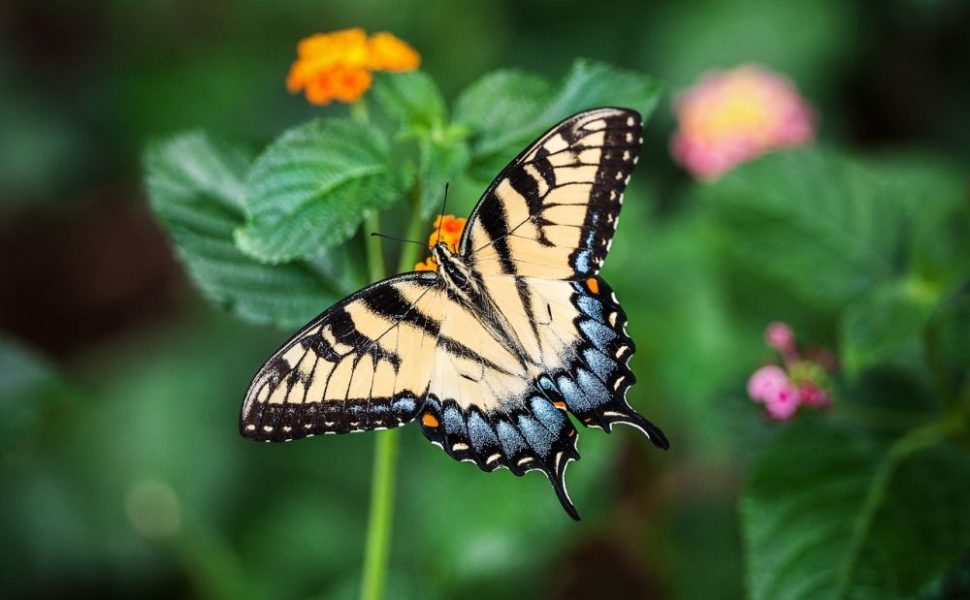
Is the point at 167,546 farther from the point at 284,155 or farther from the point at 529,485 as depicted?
the point at 284,155

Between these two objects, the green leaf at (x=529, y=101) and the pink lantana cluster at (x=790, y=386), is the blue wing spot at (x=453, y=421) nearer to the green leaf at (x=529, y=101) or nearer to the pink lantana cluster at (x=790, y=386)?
the green leaf at (x=529, y=101)

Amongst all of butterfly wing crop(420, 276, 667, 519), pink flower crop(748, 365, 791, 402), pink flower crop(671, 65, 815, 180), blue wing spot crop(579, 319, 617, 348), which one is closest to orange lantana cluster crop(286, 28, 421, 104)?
butterfly wing crop(420, 276, 667, 519)

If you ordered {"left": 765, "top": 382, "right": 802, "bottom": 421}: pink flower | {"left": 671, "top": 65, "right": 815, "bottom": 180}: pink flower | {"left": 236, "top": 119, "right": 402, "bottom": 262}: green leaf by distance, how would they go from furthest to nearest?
{"left": 671, "top": 65, "right": 815, "bottom": 180}: pink flower < {"left": 765, "top": 382, "right": 802, "bottom": 421}: pink flower < {"left": 236, "top": 119, "right": 402, "bottom": 262}: green leaf

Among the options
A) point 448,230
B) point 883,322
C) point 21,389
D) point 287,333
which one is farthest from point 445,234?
point 287,333

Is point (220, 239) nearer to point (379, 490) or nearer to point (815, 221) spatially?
point (379, 490)

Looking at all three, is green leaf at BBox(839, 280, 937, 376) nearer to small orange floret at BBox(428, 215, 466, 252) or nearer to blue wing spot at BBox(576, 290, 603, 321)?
blue wing spot at BBox(576, 290, 603, 321)

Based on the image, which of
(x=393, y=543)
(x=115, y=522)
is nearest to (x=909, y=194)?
(x=393, y=543)
